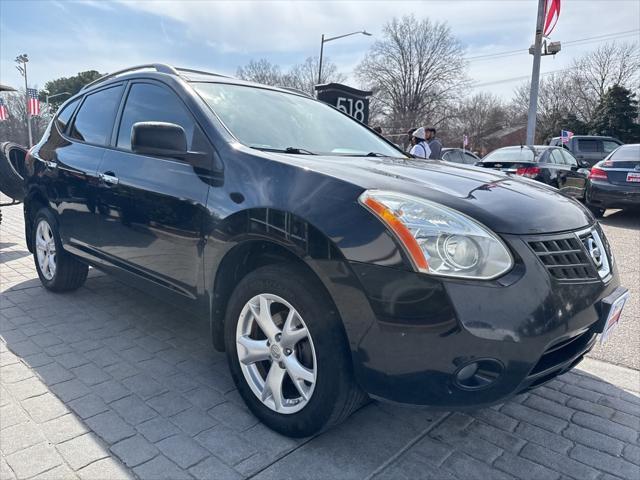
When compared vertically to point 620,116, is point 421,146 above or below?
below

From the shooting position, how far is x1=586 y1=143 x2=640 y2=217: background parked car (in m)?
8.34

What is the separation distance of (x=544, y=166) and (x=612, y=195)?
138 cm

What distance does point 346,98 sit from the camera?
623cm

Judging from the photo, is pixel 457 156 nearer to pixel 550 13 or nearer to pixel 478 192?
pixel 550 13

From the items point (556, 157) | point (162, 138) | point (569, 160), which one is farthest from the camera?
point (569, 160)

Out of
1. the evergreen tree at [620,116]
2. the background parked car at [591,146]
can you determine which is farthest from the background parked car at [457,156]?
the evergreen tree at [620,116]

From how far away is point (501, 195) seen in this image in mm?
2100

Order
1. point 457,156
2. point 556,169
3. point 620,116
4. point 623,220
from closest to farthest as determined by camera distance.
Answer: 1. point 623,220
2. point 556,169
3. point 457,156
4. point 620,116

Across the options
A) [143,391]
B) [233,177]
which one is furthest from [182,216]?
[143,391]

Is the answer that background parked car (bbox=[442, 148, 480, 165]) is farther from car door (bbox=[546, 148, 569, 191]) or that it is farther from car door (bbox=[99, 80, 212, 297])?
car door (bbox=[99, 80, 212, 297])

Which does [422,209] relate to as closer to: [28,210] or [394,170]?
[394,170]

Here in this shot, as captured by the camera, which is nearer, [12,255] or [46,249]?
[46,249]

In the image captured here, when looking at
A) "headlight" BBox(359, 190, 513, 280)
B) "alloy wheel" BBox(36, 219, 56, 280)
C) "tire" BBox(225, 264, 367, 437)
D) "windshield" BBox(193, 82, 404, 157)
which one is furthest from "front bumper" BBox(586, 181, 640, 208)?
"alloy wheel" BBox(36, 219, 56, 280)

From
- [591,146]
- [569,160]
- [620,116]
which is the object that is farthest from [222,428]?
[620,116]
